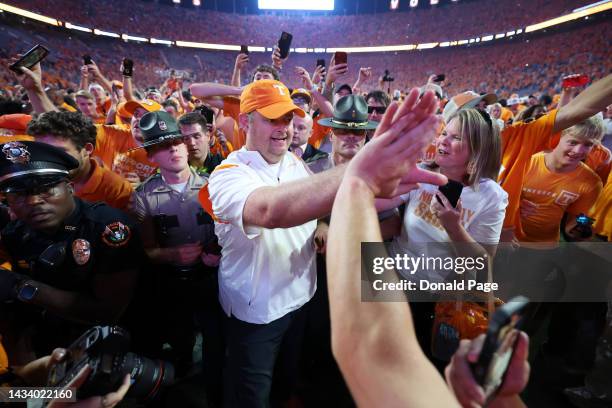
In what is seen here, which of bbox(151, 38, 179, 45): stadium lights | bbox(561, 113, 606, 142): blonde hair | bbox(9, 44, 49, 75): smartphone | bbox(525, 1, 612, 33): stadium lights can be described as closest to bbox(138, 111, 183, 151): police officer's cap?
bbox(9, 44, 49, 75): smartphone

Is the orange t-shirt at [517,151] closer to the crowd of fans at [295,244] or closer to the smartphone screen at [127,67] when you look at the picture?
the crowd of fans at [295,244]

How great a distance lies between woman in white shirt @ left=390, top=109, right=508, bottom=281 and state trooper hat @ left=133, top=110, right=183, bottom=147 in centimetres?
186

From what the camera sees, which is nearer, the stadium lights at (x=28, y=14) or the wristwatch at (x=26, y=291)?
the wristwatch at (x=26, y=291)

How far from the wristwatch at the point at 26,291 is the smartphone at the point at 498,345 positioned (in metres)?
2.03

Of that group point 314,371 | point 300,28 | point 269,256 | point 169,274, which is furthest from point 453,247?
point 300,28

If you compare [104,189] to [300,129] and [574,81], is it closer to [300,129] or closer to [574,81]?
→ [300,129]

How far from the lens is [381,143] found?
0.74 meters

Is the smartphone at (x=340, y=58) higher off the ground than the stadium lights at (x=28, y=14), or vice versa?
the stadium lights at (x=28, y=14)

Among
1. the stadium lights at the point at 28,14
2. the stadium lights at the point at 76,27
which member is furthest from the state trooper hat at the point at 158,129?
the stadium lights at the point at 76,27

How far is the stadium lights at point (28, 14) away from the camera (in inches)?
742

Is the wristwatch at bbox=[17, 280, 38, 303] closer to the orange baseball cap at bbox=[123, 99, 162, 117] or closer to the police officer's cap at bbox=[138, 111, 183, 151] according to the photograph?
the police officer's cap at bbox=[138, 111, 183, 151]

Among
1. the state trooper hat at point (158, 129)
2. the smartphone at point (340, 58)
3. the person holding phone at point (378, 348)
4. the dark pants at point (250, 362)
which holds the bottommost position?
the dark pants at point (250, 362)

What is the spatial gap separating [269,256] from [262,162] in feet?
1.77

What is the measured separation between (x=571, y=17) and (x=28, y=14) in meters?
36.7
